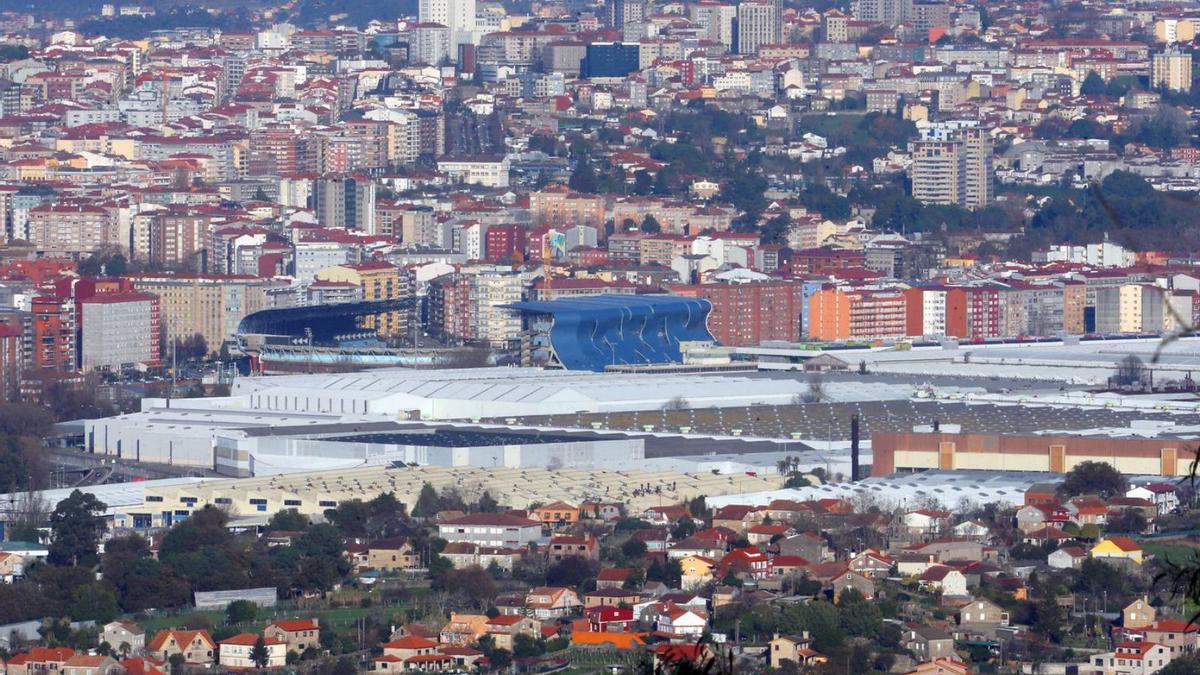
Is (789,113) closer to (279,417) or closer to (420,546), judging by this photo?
(279,417)

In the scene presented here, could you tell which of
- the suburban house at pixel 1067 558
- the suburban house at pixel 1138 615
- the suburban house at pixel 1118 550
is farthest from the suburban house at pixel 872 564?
the suburban house at pixel 1138 615

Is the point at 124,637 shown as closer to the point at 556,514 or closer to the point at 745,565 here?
the point at 745,565

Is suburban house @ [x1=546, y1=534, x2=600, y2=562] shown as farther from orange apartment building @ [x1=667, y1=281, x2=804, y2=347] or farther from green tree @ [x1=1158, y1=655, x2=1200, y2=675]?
orange apartment building @ [x1=667, y1=281, x2=804, y2=347]

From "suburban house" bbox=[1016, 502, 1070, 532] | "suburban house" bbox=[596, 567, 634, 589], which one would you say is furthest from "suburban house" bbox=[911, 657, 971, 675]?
"suburban house" bbox=[1016, 502, 1070, 532]

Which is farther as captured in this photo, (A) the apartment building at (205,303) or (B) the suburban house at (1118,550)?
(A) the apartment building at (205,303)

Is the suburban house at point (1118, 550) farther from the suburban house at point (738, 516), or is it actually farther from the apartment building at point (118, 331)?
the apartment building at point (118, 331)
